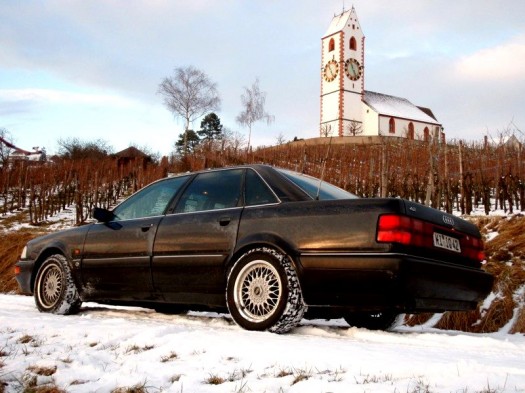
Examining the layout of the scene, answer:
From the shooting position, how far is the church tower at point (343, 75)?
6738 centimetres

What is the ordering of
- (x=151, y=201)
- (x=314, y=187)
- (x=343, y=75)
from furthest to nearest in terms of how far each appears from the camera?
1. (x=343, y=75)
2. (x=151, y=201)
3. (x=314, y=187)

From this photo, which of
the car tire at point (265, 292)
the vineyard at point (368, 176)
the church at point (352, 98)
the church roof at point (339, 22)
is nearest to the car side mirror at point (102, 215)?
the car tire at point (265, 292)

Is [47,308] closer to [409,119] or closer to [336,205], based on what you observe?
[336,205]

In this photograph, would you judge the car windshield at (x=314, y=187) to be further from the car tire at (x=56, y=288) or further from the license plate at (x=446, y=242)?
the car tire at (x=56, y=288)

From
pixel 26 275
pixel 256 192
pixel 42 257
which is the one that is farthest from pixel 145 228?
pixel 26 275

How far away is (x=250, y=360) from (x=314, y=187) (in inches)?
79.9

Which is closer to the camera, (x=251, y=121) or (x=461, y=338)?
(x=461, y=338)

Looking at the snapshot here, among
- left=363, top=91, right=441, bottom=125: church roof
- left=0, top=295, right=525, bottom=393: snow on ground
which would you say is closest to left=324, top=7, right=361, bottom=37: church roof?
left=363, top=91, right=441, bottom=125: church roof

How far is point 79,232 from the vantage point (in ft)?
19.6

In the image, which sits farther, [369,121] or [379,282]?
[369,121]

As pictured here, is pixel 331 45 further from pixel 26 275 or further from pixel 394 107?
pixel 26 275

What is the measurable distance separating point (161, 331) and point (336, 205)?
1601 millimetres

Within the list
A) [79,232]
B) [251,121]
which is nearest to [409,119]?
[251,121]

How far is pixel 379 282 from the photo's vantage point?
149 inches
